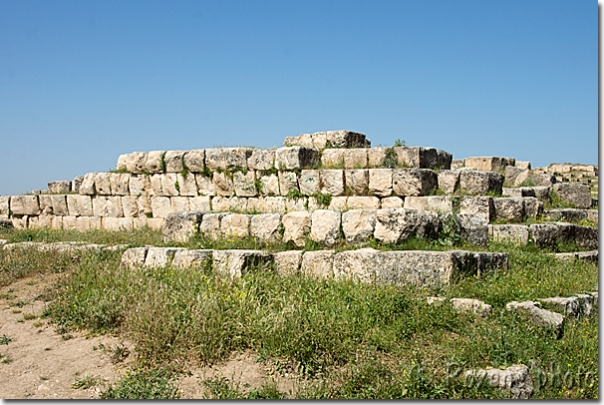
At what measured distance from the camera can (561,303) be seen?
6582 millimetres

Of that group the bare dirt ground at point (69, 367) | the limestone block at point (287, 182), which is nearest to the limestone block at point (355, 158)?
the limestone block at point (287, 182)

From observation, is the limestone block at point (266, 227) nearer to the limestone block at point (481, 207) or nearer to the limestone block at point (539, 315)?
the limestone block at point (481, 207)

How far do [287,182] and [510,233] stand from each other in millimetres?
4855

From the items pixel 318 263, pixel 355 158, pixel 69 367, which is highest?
pixel 355 158

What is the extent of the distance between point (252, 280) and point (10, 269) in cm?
499

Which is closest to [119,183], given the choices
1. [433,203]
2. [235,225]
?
[235,225]

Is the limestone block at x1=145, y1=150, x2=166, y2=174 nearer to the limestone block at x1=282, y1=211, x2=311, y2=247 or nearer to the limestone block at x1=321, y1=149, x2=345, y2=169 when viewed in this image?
the limestone block at x1=321, y1=149, x2=345, y2=169

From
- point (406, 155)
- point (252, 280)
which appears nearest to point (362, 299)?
point (252, 280)

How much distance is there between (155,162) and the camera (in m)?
14.6

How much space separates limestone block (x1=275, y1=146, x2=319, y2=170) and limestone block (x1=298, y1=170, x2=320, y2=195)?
206 millimetres

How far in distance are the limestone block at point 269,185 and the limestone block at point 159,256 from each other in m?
4.04

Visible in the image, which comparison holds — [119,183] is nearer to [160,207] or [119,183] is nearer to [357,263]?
[160,207]

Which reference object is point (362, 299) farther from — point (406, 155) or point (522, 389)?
point (406, 155)

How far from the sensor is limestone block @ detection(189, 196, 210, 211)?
13.7m
